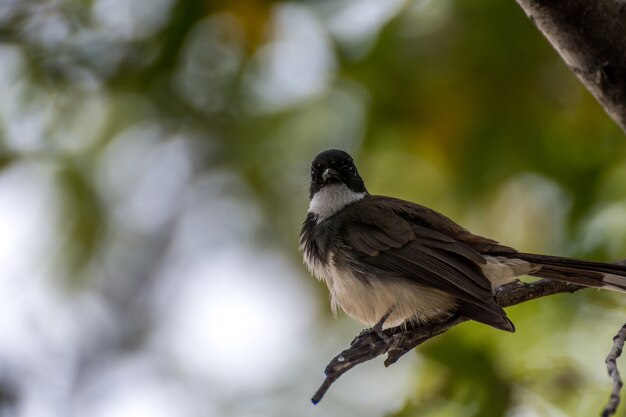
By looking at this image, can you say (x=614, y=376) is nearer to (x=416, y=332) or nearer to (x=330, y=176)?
(x=416, y=332)

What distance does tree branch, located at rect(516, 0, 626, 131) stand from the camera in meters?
3.74

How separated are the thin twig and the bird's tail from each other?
3.16 ft

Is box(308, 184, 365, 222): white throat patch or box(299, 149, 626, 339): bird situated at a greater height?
box(308, 184, 365, 222): white throat patch

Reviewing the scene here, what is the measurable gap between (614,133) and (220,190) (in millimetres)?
3435

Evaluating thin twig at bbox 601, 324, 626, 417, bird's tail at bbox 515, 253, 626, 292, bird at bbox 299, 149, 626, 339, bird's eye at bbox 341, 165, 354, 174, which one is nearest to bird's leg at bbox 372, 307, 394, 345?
bird at bbox 299, 149, 626, 339

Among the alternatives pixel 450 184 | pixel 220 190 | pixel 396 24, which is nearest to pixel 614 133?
pixel 450 184

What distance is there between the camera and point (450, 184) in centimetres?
654

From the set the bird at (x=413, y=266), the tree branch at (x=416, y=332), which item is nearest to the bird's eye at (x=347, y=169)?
the bird at (x=413, y=266)

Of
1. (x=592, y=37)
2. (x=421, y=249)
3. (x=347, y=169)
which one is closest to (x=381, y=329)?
(x=421, y=249)

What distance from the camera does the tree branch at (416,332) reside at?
10.9ft

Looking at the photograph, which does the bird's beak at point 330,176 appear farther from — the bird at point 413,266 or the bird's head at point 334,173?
the bird at point 413,266

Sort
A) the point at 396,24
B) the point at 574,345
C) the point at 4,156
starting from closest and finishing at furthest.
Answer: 1. the point at 574,345
2. the point at 396,24
3. the point at 4,156

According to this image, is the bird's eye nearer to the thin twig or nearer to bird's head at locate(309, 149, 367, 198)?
bird's head at locate(309, 149, 367, 198)

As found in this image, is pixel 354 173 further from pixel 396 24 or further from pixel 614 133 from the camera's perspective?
pixel 614 133
